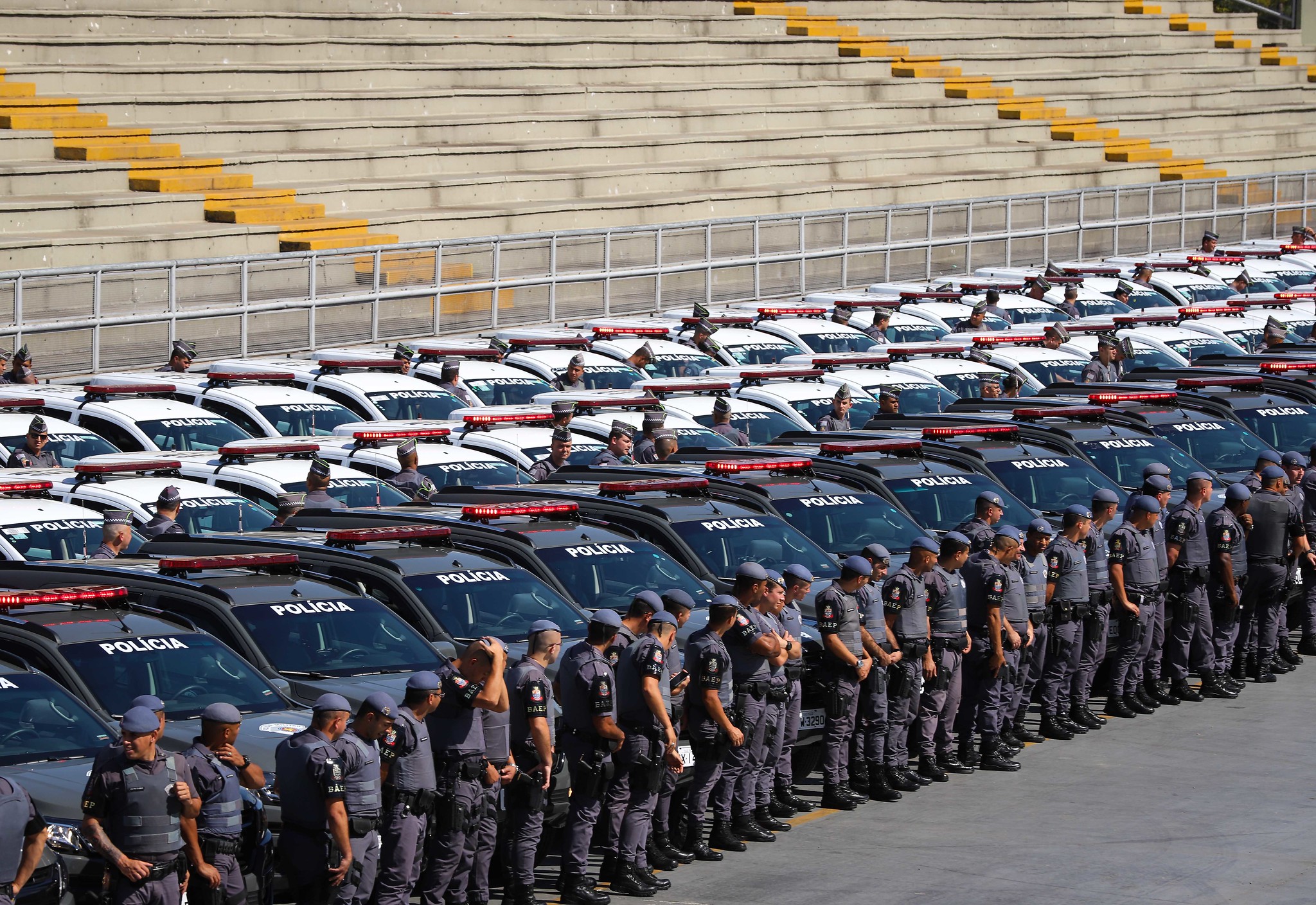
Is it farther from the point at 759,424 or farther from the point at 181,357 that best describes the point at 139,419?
the point at 759,424

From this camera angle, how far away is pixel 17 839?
793 cm

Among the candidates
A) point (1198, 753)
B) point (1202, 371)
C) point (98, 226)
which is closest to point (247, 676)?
point (1198, 753)

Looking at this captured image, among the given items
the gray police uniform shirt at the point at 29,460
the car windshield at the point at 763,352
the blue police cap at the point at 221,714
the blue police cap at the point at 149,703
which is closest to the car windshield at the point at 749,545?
the blue police cap at the point at 221,714

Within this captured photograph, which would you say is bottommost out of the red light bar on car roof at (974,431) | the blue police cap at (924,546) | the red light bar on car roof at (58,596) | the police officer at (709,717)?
the police officer at (709,717)

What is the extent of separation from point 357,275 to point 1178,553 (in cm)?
1445

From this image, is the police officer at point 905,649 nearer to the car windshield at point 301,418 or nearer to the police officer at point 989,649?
the police officer at point 989,649

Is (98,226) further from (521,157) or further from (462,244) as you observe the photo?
(521,157)

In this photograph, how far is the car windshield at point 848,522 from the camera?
14.5 m

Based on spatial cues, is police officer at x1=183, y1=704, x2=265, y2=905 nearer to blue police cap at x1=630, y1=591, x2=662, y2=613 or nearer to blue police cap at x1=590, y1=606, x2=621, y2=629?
blue police cap at x1=590, y1=606, x2=621, y2=629

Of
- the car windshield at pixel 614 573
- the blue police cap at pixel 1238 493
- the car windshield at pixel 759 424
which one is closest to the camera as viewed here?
the car windshield at pixel 614 573

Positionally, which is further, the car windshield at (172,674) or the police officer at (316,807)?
the car windshield at (172,674)

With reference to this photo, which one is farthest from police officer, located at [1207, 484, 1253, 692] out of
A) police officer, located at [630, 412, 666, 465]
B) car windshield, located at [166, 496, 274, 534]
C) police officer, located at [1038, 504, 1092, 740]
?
car windshield, located at [166, 496, 274, 534]

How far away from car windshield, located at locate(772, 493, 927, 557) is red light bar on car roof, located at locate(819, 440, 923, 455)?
1.11 meters

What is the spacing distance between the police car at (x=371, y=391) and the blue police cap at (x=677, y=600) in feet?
26.5
